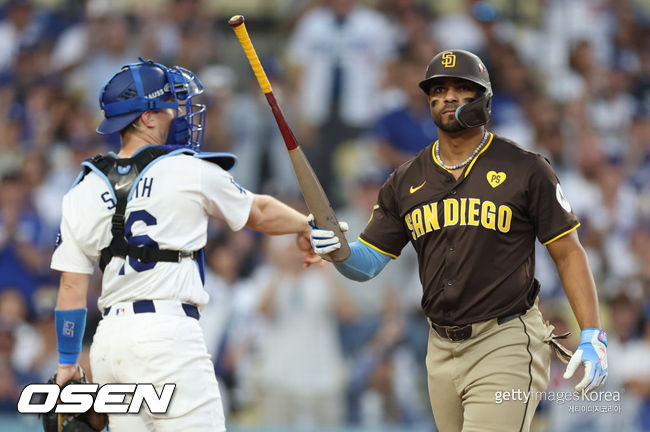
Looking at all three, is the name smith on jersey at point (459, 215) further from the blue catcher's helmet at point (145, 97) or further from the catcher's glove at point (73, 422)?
the catcher's glove at point (73, 422)

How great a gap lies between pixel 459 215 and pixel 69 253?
6.20ft

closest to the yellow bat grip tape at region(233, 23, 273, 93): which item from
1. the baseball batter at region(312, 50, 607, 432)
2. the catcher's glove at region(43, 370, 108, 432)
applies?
the baseball batter at region(312, 50, 607, 432)

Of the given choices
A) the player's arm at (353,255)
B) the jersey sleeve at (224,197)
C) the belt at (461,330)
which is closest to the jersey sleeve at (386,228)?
the player's arm at (353,255)

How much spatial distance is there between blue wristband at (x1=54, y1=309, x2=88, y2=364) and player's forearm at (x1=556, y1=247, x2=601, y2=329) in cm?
234

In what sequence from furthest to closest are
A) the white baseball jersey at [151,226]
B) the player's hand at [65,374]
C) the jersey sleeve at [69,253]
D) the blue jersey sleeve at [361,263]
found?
the blue jersey sleeve at [361,263] → the player's hand at [65,374] → the jersey sleeve at [69,253] → the white baseball jersey at [151,226]

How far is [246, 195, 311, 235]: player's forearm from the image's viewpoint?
4770 mm

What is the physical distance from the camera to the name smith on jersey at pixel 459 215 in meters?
4.31

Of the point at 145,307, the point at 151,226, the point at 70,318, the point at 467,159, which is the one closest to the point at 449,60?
the point at 467,159

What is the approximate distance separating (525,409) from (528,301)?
0.53 meters

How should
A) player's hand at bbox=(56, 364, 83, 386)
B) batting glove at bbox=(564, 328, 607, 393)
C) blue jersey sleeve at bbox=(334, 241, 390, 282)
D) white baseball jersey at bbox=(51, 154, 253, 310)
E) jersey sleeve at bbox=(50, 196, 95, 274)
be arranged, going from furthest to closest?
blue jersey sleeve at bbox=(334, 241, 390, 282) → player's hand at bbox=(56, 364, 83, 386) → jersey sleeve at bbox=(50, 196, 95, 274) → white baseball jersey at bbox=(51, 154, 253, 310) → batting glove at bbox=(564, 328, 607, 393)

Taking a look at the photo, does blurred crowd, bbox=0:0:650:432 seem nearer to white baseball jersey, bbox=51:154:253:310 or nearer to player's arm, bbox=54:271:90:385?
player's arm, bbox=54:271:90:385

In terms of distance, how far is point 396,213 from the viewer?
15.6 ft

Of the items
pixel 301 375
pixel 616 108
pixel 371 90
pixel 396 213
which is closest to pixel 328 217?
pixel 396 213

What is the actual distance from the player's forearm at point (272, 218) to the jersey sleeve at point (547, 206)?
1294 mm
